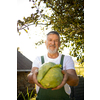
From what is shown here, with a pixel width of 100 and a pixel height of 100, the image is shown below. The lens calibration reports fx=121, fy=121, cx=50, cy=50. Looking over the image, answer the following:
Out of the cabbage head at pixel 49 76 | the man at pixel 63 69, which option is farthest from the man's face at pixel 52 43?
the cabbage head at pixel 49 76

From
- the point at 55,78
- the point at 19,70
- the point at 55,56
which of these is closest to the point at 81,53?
the point at 55,56

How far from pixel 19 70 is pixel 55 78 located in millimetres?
8709

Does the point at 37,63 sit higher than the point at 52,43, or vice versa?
the point at 52,43

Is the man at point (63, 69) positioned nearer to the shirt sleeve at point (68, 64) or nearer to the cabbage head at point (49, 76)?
the shirt sleeve at point (68, 64)

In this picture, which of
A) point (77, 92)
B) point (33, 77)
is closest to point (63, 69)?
point (33, 77)

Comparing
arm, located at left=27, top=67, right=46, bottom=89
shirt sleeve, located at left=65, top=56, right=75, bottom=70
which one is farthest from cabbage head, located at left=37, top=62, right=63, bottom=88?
shirt sleeve, located at left=65, top=56, right=75, bottom=70

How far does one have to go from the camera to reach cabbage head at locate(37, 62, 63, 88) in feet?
4.68

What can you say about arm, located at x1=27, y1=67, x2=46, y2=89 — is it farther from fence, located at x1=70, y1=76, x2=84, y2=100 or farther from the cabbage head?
fence, located at x1=70, y1=76, x2=84, y2=100

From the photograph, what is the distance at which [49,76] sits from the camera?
56.7 inches

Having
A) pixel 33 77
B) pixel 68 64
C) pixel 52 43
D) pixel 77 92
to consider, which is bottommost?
pixel 77 92

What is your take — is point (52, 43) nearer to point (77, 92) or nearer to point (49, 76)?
point (49, 76)

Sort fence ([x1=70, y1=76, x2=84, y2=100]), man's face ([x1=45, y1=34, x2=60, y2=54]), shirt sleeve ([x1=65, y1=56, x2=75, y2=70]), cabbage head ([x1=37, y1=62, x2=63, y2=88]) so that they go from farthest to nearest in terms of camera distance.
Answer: fence ([x1=70, y1=76, x2=84, y2=100]), man's face ([x1=45, y1=34, x2=60, y2=54]), shirt sleeve ([x1=65, y1=56, x2=75, y2=70]), cabbage head ([x1=37, y1=62, x2=63, y2=88])

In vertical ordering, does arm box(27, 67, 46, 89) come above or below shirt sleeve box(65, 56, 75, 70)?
below

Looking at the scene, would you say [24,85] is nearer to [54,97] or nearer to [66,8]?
[66,8]
